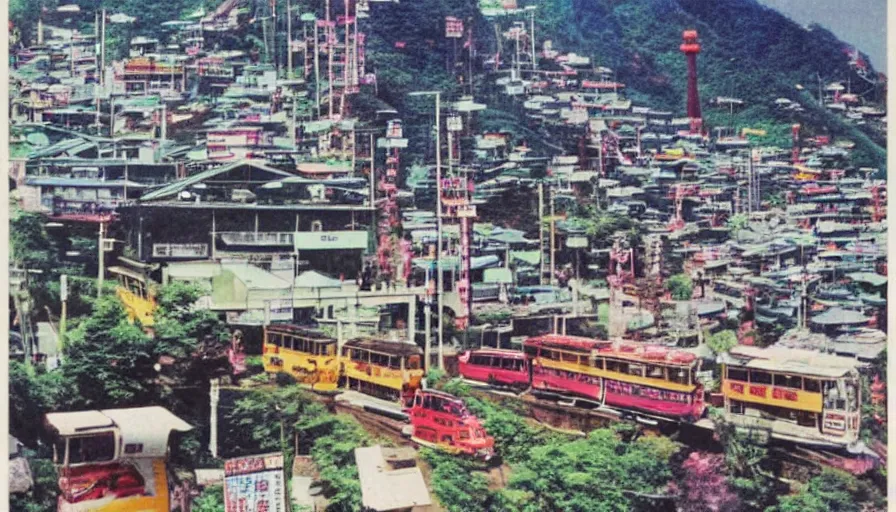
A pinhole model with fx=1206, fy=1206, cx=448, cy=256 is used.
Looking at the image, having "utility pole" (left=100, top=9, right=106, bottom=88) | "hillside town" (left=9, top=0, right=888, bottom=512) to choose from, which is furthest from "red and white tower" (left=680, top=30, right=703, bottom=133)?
"utility pole" (left=100, top=9, right=106, bottom=88)

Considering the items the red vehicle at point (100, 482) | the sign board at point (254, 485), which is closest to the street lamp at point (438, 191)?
the sign board at point (254, 485)

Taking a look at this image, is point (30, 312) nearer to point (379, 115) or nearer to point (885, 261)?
point (379, 115)

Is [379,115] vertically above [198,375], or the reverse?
[379,115]

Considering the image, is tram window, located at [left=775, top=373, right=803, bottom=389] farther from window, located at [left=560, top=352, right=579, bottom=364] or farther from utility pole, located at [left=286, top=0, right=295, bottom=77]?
utility pole, located at [left=286, top=0, right=295, bottom=77]

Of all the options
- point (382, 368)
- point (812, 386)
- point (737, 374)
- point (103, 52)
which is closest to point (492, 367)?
point (382, 368)

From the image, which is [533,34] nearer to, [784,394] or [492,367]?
[492,367]

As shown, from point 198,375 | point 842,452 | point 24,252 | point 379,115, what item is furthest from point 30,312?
point 842,452
